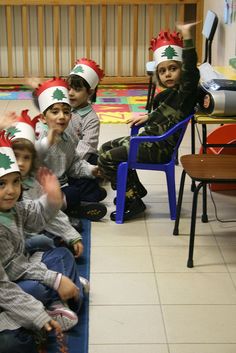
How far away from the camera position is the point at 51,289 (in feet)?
7.77

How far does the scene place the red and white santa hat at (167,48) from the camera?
12.1 feet

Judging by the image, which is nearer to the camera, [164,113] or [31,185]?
[31,185]

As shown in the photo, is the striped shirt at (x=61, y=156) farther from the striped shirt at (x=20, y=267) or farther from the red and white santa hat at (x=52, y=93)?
the striped shirt at (x=20, y=267)

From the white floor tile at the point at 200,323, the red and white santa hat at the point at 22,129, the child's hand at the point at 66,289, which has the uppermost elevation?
the red and white santa hat at the point at 22,129

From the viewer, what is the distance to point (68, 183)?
3598 mm

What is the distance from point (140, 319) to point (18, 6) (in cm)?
538

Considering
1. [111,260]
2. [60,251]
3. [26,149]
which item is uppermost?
[26,149]

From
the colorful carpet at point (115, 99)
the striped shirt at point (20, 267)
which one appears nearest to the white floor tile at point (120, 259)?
the striped shirt at point (20, 267)

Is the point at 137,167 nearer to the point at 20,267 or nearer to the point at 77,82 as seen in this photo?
the point at 77,82

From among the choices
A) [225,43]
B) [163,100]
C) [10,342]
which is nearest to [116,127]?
[225,43]

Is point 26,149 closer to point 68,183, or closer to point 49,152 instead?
point 49,152

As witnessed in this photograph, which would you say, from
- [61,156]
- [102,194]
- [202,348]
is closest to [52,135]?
[61,156]

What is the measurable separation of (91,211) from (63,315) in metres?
1.19

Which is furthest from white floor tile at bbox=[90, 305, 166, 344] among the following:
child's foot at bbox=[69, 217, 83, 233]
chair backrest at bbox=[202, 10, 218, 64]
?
chair backrest at bbox=[202, 10, 218, 64]
